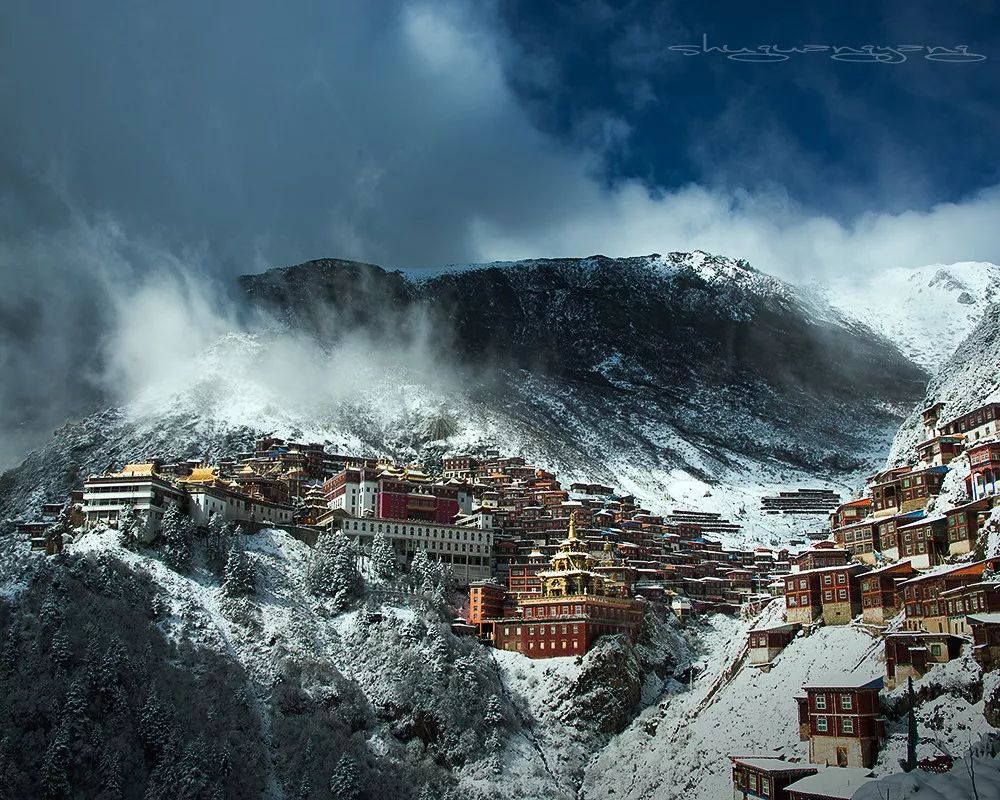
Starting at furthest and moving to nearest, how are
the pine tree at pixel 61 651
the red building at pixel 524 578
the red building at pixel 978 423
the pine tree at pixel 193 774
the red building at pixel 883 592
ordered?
the red building at pixel 524 578 < the red building at pixel 978 423 < the pine tree at pixel 61 651 < the red building at pixel 883 592 < the pine tree at pixel 193 774

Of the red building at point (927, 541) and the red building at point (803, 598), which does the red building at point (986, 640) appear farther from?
the red building at point (803, 598)

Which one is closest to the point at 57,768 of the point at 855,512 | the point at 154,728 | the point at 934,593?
the point at 154,728

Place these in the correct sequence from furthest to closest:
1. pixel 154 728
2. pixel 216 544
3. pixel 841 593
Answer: pixel 216 544, pixel 841 593, pixel 154 728

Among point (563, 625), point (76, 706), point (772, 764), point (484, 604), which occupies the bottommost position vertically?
point (772, 764)

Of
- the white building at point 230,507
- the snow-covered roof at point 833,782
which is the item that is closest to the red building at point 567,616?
the white building at point 230,507

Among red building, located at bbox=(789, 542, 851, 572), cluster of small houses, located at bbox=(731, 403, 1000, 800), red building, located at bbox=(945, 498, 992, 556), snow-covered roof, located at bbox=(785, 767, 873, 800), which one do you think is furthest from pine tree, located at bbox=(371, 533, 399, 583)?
red building, located at bbox=(945, 498, 992, 556)

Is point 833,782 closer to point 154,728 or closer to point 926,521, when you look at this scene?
point 926,521
